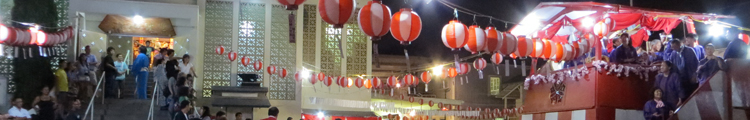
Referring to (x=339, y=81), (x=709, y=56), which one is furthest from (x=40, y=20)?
(x=709, y=56)

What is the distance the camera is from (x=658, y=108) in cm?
1216

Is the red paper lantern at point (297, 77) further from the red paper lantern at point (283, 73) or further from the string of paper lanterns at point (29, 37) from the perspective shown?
the string of paper lanterns at point (29, 37)

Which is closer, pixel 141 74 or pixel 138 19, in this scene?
pixel 141 74

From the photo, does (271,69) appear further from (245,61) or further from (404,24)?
(404,24)

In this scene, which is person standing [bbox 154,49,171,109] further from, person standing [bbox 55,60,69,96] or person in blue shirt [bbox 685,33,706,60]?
person in blue shirt [bbox 685,33,706,60]

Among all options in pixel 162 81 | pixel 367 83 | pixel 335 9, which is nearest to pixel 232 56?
pixel 367 83

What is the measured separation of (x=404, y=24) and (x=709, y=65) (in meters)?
5.44

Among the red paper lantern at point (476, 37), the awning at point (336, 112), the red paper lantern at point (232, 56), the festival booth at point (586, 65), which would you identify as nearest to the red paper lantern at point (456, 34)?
the red paper lantern at point (476, 37)

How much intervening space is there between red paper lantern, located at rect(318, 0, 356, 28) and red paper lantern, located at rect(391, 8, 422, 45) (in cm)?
122

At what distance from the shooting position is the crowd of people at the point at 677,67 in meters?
12.2

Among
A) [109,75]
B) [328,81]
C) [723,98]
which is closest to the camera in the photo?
[723,98]

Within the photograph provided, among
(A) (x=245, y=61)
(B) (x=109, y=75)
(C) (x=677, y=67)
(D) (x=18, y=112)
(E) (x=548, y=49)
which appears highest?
(E) (x=548, y=49)

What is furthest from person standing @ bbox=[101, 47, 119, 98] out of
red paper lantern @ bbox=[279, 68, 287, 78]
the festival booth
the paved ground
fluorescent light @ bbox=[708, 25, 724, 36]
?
fluorescent light @ bbox=[708, 25, 724, 36]

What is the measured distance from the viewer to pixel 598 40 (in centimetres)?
1434
